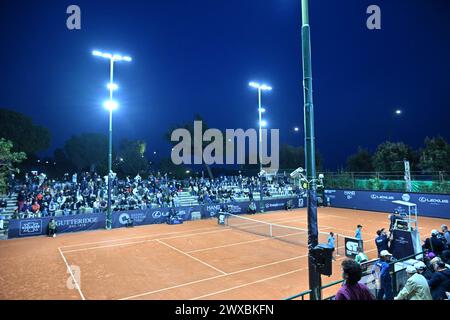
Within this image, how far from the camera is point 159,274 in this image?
1212 cm

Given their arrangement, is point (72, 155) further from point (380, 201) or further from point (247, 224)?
point (380, 201)

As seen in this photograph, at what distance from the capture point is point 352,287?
4141 millimetres

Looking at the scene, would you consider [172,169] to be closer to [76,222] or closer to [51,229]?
Result: [76,222]

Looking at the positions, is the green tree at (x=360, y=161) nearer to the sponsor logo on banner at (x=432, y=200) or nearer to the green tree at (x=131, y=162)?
the sponsor logo on banner at (x=432, y=200)

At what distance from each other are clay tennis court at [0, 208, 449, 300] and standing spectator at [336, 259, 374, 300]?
19.6 feet

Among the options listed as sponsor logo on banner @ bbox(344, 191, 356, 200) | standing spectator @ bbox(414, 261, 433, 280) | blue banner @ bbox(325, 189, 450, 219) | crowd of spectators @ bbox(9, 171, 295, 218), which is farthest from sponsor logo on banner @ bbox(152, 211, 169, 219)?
sponsor logo on banner @ bbox(344, 191, 356, 200)

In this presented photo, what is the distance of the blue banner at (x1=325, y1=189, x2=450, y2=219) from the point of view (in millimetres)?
27094

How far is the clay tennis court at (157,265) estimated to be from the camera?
10.3 meters

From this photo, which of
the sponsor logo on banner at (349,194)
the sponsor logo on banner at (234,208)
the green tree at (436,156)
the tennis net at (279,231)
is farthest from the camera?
the green tree at (436,156)

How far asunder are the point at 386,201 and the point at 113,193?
2965 centimetres

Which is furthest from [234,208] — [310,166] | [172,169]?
[172,169]

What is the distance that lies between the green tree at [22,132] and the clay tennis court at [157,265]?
31231 millimetres

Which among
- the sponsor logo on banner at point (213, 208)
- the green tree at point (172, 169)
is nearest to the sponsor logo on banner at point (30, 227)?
the sponsor logo on banner at point (213, 208)
